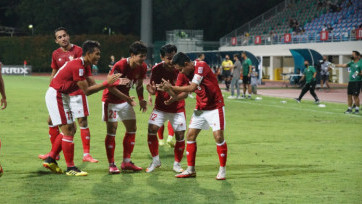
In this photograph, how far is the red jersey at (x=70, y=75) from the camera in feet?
26.7

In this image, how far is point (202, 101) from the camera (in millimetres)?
8352

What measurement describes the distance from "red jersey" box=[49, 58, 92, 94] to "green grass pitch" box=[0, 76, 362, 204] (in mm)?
1309

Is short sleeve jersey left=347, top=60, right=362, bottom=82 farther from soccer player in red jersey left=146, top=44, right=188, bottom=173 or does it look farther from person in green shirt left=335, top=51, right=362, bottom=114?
soccer player in red jersey left=146, top=44, right=188, bottom=173

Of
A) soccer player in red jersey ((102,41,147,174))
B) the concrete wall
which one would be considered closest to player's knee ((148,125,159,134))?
soccer player in red jersey ((102,41,147,174))

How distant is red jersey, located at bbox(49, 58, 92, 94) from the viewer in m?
8.12

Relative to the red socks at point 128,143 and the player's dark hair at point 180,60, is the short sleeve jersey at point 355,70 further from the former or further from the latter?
the player's dark hair at point 180,60

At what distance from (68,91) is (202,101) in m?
1.98

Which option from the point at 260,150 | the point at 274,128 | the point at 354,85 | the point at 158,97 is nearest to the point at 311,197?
the point at 158,97

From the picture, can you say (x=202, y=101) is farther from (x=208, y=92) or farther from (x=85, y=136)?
(x=85, y=136)

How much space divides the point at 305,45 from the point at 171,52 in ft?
122

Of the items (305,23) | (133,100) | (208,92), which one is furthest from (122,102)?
(305,23)

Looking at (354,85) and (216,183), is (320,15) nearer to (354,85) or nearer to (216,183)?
(354,85)

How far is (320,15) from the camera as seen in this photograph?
4953cm

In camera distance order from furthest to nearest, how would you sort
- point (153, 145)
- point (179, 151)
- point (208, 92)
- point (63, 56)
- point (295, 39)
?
point (295, 39) < point (63, 56) < point (153, 145) < point (179, 151) < point (208, 92)
